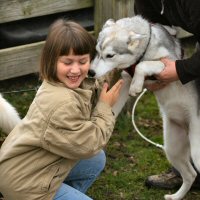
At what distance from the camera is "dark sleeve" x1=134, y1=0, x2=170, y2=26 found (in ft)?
11.5

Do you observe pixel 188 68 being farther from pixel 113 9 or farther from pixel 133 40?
pixel 113 9

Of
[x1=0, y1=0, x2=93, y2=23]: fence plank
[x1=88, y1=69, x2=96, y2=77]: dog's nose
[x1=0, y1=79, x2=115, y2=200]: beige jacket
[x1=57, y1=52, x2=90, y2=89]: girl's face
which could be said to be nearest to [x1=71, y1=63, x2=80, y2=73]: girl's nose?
[x1=57, y1=52, x2=90, y2=89]: girl's face

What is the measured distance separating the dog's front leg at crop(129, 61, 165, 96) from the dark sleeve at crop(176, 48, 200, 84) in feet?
0.39

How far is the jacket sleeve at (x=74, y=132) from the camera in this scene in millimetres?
2678

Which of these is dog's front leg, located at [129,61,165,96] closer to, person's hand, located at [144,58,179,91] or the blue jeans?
person's hand, located at [144,58,179,91]

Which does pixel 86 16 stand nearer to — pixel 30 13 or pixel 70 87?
pixel 30 13

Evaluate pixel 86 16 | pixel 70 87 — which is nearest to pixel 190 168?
pixel 70 87

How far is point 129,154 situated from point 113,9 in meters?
1.32

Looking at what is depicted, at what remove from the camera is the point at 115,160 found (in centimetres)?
439

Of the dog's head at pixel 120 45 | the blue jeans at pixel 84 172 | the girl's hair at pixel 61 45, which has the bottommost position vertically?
the blue jeans at pixel 84 172

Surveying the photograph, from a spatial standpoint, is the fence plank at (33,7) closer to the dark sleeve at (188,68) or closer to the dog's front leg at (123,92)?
the dog's front leg at (123,92)

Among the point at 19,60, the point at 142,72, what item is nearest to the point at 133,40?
the point at 142,72

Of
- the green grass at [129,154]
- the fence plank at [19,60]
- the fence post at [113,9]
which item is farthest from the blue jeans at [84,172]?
the fence plank at [19,60]

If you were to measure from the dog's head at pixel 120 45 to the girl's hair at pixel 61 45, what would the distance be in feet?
0.90
